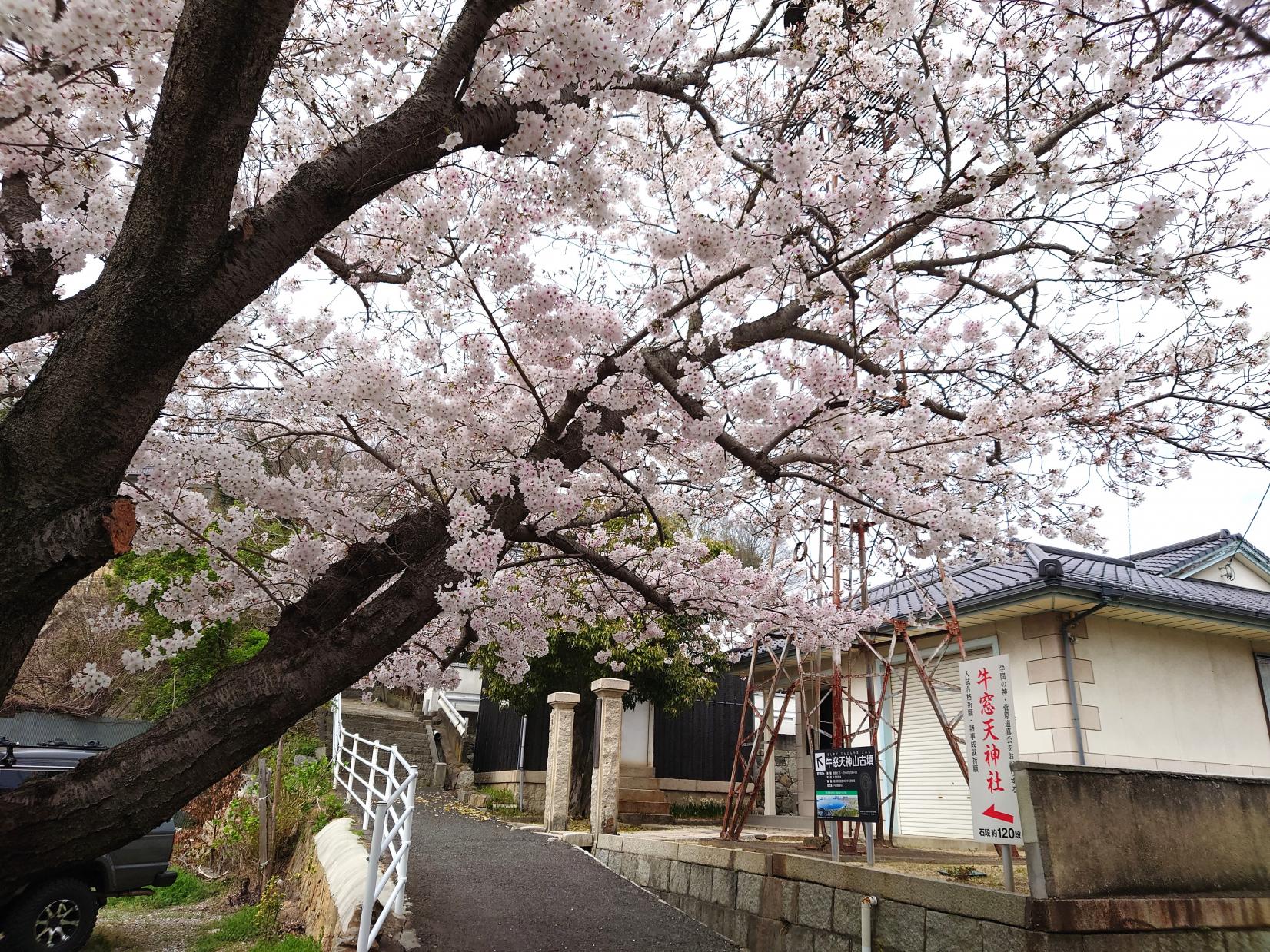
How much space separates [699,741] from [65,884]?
983 cm

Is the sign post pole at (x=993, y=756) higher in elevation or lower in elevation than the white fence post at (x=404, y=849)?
higher

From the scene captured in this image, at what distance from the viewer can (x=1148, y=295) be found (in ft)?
14.8

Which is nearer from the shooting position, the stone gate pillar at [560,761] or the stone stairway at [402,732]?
the stone gate pillar at [560,761]

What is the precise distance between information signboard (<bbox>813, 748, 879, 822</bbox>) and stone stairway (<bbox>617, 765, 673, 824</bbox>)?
5654 millimetres

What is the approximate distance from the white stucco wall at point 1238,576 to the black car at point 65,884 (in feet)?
42.0

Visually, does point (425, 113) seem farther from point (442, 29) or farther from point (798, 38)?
point (798, 38)

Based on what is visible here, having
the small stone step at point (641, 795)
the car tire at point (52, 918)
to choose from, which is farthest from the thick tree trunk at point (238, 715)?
the small stone step at point (641, 795)

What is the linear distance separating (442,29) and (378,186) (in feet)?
5.49

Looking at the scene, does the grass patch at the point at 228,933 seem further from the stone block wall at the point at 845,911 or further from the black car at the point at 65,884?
the stone block wall at the point at 845,911

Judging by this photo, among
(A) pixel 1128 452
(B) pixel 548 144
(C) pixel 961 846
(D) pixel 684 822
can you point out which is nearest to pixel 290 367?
(B) pixel 548 144

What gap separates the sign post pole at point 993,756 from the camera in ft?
15.3

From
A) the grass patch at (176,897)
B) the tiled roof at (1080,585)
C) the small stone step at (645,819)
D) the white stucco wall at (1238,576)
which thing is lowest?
the grass patch at (176,897)

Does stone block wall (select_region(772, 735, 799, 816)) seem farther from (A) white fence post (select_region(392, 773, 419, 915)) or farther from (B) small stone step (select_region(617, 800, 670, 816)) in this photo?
(A) white fence post (select_region(392, 773, 419, 915))

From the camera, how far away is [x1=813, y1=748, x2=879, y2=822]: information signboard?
6238 mm
